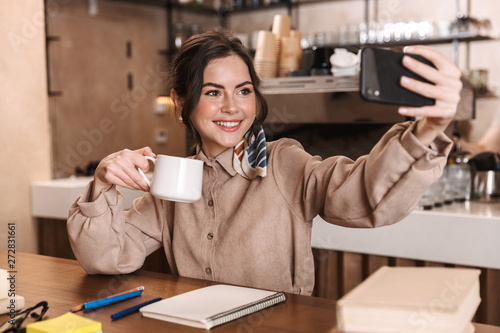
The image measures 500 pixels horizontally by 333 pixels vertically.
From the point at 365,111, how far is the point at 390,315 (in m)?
1.74

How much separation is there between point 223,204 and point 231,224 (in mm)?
59

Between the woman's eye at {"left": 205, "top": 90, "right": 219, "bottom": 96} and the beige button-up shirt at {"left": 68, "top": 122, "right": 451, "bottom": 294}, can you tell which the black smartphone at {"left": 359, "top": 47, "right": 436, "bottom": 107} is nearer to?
the beige button-up shirt at {"left": 68, "top": 122, "right": 451, "bottom": 294}

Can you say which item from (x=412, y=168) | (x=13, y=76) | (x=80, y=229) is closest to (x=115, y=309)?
(x=80, y=229)

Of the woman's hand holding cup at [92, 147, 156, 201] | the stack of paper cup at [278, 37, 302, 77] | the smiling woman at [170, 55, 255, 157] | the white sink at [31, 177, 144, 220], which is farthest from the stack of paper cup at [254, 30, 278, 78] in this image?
the woman's hand holding cup at [92, 147, 156, 201]

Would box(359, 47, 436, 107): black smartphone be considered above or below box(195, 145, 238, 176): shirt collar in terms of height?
above

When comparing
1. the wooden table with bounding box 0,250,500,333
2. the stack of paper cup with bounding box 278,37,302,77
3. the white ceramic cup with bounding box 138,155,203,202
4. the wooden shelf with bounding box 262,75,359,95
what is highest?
the stack of paper cup with bounding box 278,37,302,77

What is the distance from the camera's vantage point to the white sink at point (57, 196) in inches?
95.6

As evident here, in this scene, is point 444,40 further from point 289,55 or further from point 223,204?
point 223,204

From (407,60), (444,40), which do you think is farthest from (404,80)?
(444,40)

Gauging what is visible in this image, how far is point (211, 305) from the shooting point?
0.95m

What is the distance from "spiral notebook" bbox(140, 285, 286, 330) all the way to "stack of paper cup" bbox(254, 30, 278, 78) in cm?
155

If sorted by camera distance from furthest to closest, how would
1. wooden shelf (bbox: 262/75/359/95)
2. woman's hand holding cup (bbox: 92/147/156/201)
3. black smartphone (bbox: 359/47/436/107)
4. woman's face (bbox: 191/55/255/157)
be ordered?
wooden shelf (bbox: 262/75/359/95)
woman's face (bbox: 191/55/255/157)
woman's hand holding cup (bbox: 92/147/156/201)
black smartphone (bbox: 359/47/436/107)

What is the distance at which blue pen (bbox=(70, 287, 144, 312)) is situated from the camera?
976 millimetres

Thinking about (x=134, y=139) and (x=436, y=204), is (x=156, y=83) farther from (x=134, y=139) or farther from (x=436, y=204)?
(x=436, y=204)
